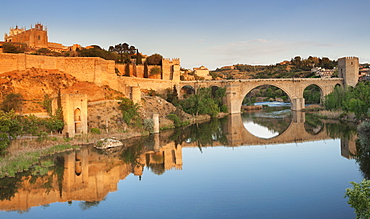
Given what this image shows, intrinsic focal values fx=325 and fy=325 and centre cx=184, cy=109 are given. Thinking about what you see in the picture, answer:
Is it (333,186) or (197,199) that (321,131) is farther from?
(197,199)

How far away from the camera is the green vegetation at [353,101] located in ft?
70.4

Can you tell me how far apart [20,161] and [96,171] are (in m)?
3.00

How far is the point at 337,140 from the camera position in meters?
17.9

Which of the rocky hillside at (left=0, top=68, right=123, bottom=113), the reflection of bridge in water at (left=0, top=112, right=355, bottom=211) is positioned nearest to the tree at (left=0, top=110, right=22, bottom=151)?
the reflection of bridge in water at (left=0, top=112, right=355, bottom=211)

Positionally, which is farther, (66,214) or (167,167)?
(167,167)

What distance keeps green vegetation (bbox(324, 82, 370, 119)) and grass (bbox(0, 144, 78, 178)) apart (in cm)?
1772

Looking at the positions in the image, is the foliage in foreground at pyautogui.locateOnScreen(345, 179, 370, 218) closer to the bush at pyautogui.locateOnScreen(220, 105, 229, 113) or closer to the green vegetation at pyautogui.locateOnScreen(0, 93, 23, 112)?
the green vegetation at pyautogui.locateOnScreen(0, 93, 23, 112)

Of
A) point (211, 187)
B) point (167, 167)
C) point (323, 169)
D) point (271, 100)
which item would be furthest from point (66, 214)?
point (271, 100)

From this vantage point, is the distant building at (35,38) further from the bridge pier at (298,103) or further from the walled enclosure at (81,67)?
the bridge pier at (298,103)

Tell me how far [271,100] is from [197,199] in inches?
1961

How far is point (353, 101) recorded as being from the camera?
24.0 m

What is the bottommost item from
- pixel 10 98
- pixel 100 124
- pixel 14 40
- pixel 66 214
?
pixel 66 214

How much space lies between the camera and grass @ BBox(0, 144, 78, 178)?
11421mm

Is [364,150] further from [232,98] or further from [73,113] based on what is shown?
[232,98]
